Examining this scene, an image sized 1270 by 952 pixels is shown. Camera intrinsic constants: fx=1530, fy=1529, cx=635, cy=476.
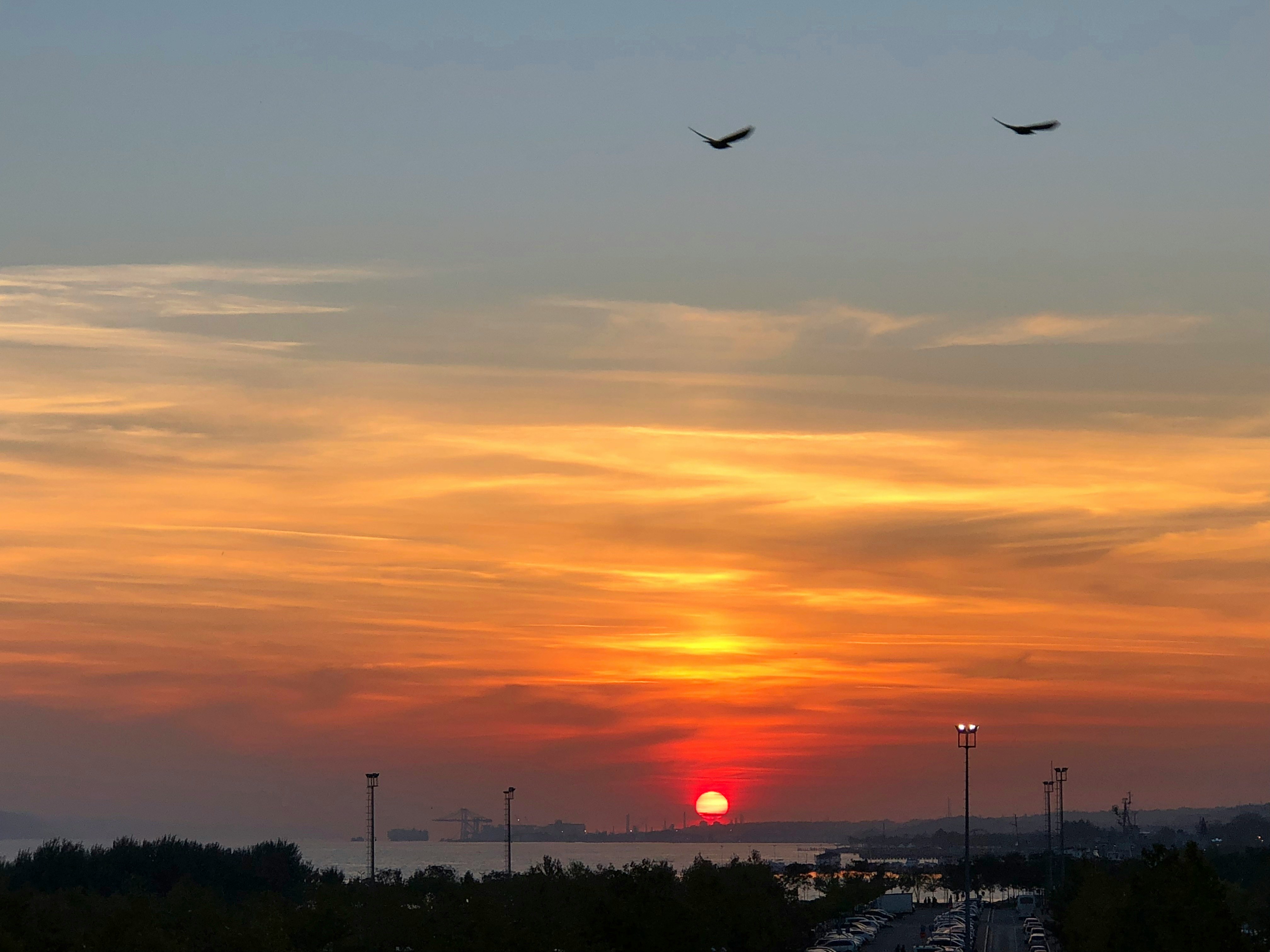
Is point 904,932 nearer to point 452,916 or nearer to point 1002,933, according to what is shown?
point 1002,933

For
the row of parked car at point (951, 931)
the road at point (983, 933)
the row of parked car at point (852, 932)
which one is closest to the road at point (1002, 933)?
the road at point (983, 933)

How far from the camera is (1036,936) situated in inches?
4163

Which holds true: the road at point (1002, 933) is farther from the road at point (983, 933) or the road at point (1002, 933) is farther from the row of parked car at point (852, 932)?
the row of parked car at point (852, 932)

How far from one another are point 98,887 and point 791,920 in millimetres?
65022

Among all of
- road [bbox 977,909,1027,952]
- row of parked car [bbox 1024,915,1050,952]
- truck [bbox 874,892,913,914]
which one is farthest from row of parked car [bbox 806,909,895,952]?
row of parked car [bbox 1024,915,1050,952]

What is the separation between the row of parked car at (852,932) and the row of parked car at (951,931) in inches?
174

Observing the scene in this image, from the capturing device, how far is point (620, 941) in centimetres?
7019

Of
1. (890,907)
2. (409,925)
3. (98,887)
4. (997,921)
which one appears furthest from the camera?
(890,907)

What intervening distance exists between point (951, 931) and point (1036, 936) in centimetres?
1223

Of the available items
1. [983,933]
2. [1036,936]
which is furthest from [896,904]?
[1036,936]

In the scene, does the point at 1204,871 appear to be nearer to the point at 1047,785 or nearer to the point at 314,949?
the point at 314,949

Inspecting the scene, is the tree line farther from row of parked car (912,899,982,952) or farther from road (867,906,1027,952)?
row of parked car (912,899,982,952)

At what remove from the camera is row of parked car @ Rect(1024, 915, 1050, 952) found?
316 feet

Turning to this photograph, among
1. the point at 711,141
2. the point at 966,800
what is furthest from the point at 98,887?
the point at 711,141
